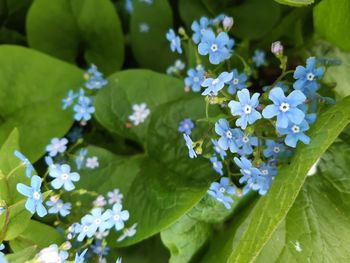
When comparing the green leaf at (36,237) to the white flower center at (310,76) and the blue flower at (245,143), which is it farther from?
the white flower center at (310,76)

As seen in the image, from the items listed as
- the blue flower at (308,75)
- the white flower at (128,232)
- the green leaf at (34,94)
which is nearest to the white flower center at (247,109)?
the blue flower at (308,75)

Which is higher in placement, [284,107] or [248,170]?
[284,107]

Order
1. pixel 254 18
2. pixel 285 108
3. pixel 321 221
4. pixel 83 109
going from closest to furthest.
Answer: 1. pixel 285 108
2. pixel 321 221
3. pixel 83 109
4. pixel 254 18

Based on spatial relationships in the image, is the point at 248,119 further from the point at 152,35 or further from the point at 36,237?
the point at 152,35

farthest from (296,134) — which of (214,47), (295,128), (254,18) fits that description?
(254,18)

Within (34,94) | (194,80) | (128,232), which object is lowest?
(128,232)

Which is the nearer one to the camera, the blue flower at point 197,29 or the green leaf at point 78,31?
the blue flower at point 197,29
